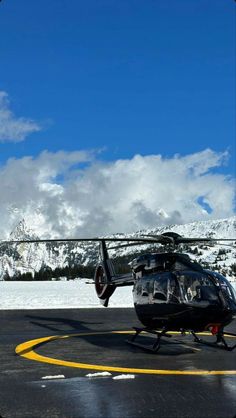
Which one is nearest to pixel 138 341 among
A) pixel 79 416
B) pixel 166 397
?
pixel 166 397

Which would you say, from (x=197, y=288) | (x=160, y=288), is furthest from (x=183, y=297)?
(x=160, y=288)

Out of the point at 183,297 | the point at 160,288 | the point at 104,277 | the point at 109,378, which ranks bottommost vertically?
the point at 109,378

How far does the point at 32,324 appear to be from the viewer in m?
20.7

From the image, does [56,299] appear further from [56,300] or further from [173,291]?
[173,291]

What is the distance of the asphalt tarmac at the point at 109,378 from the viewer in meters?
7.92

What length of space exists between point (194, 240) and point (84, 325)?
853 centimetres

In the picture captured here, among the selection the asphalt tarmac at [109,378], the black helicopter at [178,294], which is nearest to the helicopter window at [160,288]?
the black helicopter at [178,294]

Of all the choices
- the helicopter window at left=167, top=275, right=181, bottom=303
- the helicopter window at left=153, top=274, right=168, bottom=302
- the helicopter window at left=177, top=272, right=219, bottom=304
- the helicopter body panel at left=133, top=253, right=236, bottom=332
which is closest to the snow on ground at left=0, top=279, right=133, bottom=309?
the helicopter body panel at left=133, top=253, right=236, bottom=332

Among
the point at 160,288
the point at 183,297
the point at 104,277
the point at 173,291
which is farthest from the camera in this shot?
the point at 104,277

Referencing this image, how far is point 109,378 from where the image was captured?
1014 cm

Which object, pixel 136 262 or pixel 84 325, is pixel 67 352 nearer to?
pixel 136 262

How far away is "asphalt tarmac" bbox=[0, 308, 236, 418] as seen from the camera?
26.0 feet

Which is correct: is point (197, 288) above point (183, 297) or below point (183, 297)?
above

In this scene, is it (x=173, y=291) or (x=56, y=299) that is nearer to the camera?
(x=173, y=291)
